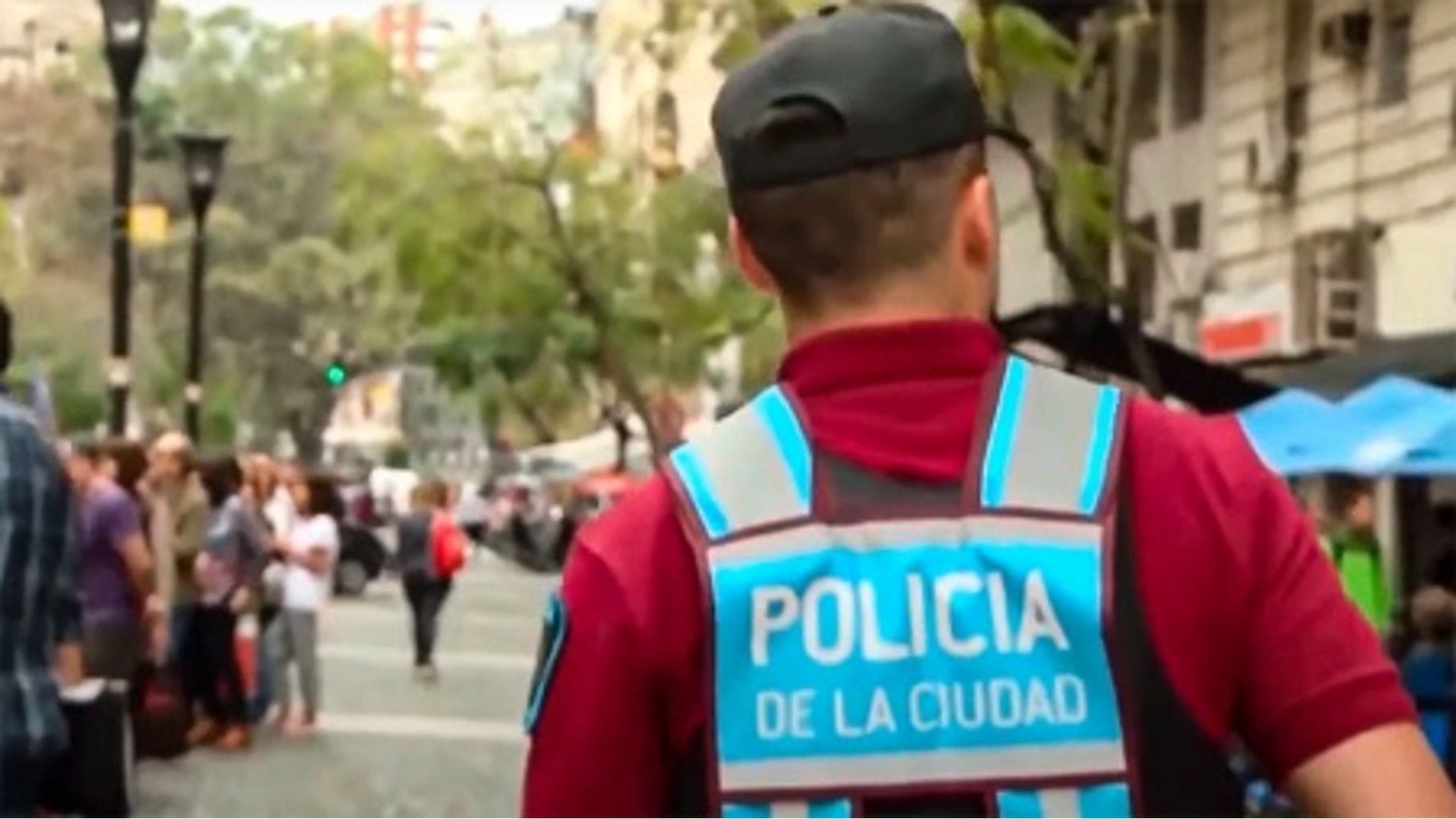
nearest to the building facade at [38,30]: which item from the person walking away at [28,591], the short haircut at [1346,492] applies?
the short haircut at [1346,492]

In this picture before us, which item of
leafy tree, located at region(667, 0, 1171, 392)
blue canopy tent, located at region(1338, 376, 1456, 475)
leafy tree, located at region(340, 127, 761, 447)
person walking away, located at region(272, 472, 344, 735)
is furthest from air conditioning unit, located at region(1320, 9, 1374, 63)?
leafy tree, located at region(340, 127, 761, 447)

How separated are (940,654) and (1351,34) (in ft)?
77.5

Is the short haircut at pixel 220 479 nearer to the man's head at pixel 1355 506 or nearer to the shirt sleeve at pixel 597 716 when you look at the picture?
the man's head at pixel 1355 506

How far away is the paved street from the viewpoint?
57.2 ft

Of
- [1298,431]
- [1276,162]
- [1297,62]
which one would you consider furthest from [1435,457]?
[1297,62]

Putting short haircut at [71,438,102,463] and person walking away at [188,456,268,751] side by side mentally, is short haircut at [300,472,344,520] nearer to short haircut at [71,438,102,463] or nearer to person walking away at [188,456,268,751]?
person walking away at [188,456,268,751]

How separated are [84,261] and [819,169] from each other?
257 ft

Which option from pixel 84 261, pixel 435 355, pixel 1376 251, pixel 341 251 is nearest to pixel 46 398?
pixel 1376 251

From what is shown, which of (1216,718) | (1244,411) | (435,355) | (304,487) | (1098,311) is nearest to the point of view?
(1216,718)

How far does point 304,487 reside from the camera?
23812 mm

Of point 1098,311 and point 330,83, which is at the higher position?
point 330,83

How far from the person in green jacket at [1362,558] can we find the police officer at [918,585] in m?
13.7

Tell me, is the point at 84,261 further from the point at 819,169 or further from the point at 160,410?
the point at 819,169

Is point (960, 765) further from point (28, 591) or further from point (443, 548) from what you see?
point (443, 548)
